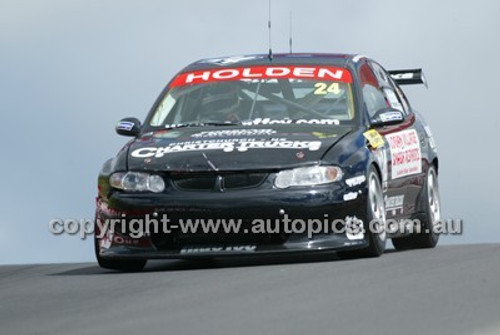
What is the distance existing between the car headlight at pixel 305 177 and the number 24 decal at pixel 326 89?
1.46 meters

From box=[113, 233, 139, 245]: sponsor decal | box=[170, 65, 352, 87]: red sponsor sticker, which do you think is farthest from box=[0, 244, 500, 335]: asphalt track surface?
box=[170, 65, 352, 87]: red sponsor sticker

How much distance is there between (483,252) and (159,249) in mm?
2269

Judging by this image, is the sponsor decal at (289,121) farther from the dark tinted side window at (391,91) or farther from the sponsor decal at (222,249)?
the dark tinted side window at (391,91)

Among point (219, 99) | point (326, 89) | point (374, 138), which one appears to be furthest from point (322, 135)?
point (219, 99)

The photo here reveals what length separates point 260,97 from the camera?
12.4 m

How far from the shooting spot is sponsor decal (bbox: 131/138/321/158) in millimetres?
11164

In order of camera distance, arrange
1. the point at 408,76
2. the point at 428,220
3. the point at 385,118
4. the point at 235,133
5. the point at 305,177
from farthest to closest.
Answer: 1. the point at 408,76
2. the point at 428,220
3. the point at 385,118
4. the point at 235,133
5. the point at 305,177

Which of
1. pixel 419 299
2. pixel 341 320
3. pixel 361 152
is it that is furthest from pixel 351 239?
pixel 341 320

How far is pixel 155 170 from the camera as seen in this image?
36.4 ft

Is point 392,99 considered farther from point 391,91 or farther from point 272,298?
point 272,298

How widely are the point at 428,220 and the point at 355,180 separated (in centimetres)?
237

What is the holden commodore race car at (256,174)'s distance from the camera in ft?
35.8

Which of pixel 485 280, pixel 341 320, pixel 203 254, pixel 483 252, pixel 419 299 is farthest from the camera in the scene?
pixel 483 252

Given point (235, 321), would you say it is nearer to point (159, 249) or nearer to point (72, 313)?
point (72, 313)
